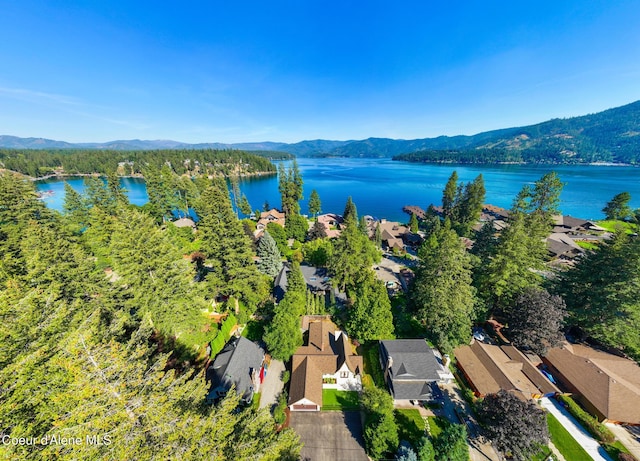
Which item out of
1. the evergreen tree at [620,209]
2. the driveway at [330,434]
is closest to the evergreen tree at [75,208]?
the driveway at [330,434]

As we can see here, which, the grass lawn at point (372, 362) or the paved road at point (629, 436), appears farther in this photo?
the grass lawn at point (372, 362)

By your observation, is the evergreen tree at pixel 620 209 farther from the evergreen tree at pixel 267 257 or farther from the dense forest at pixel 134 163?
the dense forest at pixel 134 163

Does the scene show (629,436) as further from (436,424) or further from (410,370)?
(410,370)

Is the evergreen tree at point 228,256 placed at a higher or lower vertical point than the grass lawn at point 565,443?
higher

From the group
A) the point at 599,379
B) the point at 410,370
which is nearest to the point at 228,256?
the point at 410,370

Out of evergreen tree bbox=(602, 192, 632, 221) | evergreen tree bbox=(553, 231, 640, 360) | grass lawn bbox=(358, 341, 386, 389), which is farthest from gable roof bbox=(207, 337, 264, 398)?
evergreen tree bbox=(602, 192, 632, 221)

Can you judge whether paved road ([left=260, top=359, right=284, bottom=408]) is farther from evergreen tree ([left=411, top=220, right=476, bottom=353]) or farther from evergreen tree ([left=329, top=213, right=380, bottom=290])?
evergreen tree ([left=411, top=220, right=476, bottom=353])
